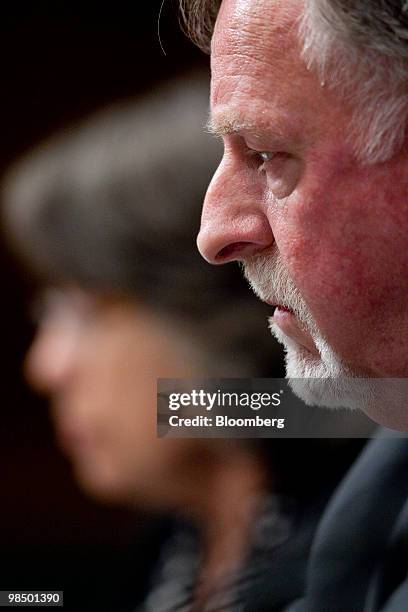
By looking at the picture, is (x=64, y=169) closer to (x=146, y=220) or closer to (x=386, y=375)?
(x=146, y=220)

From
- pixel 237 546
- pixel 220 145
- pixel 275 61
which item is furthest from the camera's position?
pixel 220 145

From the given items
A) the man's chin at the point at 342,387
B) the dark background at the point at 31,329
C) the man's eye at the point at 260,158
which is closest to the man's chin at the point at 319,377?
the man's chin at the point at 342,387

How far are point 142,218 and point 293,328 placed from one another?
305 mm

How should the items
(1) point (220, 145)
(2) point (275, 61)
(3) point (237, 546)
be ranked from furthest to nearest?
1. (1) point (220, 145)
2. (3) point (237, 546)
3. (2) point (275, 61)

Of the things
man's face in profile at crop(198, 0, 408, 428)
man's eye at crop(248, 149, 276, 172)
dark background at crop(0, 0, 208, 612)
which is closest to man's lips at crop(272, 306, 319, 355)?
man's face in profile at crop(198, 0, 408, 428)

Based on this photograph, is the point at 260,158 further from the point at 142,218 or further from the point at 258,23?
the point at 142,218

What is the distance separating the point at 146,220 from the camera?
3.11ft

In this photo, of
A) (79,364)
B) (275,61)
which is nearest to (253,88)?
(275,61)

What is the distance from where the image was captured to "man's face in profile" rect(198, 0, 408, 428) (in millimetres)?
615

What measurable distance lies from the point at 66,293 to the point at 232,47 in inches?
15.8

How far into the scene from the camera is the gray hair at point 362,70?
58 centimetres

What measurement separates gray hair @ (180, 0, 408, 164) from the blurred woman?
27 centimetres

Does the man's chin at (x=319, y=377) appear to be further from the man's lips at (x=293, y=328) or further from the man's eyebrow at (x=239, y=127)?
the man's eyebrow at (x=239, y=127)

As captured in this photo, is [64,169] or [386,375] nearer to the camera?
[386,375]
